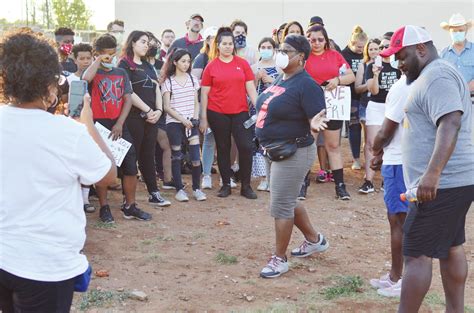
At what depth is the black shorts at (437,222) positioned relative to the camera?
3.91 meters

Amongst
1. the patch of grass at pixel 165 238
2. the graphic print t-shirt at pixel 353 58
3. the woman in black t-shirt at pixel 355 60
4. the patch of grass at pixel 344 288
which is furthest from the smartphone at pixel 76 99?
the graphic print t-shirt at pixel 353 58

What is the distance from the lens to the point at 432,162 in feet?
12.4

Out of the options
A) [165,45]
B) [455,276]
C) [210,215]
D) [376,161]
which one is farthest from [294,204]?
[165,45]

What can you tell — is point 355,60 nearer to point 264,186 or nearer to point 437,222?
point 264,186

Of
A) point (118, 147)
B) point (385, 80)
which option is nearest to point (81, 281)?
point (118, 147)

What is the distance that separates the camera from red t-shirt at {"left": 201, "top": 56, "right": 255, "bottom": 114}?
8.10 m

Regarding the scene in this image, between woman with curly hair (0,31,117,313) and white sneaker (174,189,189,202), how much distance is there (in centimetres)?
540

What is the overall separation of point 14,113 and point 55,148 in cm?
23

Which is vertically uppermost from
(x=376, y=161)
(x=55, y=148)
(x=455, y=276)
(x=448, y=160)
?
(x=55, y=148)

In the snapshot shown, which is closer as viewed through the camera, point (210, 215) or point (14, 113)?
point (14, 113)

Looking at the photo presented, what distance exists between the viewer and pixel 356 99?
9.51 metres

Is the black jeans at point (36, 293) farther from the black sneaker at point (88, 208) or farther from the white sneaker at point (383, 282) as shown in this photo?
the black sneaker at point (88, 208)

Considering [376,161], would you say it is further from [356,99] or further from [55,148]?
[356,99]

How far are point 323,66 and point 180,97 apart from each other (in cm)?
192
